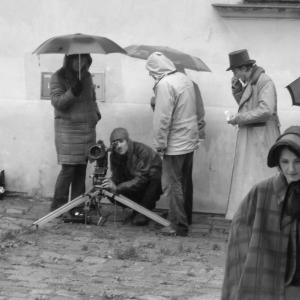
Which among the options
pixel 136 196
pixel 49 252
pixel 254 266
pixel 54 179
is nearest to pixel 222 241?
pixel 136 196

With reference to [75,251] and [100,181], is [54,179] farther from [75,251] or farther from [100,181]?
[75,251]

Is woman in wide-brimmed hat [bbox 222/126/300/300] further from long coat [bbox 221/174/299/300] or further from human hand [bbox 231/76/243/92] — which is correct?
human hand [bbox 231/76/243/92]

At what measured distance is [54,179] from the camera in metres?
9.55

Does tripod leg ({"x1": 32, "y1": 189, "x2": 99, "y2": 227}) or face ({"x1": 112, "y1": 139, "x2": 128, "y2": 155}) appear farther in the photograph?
face ({"x1": 112, "y1": 139, "x2": 128, "y2": 155})

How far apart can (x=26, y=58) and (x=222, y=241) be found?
3072 millimetres

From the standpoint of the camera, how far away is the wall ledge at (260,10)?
859 centimetres

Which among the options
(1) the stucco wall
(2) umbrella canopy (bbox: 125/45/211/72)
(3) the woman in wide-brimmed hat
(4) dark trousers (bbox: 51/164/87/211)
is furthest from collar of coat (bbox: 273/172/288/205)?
(1) the stucco wall

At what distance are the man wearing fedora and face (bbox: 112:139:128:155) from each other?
3.49 feet

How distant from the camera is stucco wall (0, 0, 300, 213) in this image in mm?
8781

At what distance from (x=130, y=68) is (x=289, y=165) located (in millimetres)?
5663

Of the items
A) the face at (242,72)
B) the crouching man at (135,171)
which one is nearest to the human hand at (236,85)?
the face at (242,72)

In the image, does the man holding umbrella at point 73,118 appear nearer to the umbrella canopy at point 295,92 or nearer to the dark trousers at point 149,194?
the dark trousers at point 149,194

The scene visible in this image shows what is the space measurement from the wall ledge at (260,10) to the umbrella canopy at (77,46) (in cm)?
134

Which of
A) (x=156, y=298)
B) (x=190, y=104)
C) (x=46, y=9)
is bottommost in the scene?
(x=156, y=298)
